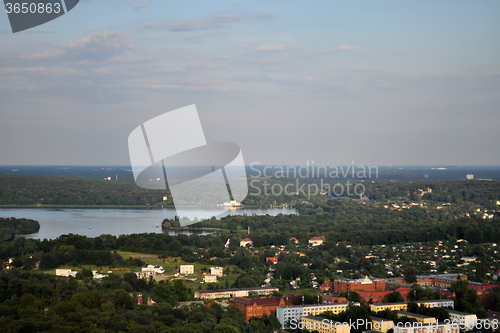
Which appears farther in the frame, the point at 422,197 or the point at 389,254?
the point at 422,197

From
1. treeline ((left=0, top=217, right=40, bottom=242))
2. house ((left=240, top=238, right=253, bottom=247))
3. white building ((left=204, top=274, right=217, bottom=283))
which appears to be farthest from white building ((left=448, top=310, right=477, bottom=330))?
treeline ((left=0, top=217, right=40, bottom=242))

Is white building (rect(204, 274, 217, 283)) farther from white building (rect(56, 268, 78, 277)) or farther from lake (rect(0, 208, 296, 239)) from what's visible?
lake (rect(0, 208, 296, 239))

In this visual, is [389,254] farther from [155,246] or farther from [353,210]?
[353,210]

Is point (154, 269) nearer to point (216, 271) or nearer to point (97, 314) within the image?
point (216, 271)

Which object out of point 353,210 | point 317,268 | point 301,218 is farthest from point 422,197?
point 317,268

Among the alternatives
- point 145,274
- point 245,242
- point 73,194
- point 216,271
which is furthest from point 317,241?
point 73,194

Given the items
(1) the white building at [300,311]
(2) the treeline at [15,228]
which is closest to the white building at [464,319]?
(1) the white building at [300,311]

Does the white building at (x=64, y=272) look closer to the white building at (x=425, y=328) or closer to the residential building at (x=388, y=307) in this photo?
the residential building at (x=388, y=307)
